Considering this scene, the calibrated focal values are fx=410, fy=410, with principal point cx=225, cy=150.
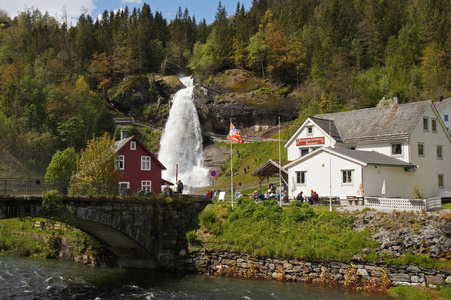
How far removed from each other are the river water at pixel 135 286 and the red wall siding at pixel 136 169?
1683 centimetres

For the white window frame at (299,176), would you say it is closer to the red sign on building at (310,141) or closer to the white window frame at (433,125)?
the red sign on building at (310,141)

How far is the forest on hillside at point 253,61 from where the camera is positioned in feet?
228

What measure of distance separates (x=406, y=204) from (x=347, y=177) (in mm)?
6657

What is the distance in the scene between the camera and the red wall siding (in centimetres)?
4631

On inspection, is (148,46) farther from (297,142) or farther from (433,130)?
(433,130)

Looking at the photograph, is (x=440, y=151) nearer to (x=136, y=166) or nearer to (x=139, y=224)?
(x=139, y=224)

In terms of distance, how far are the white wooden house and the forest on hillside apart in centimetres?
2380

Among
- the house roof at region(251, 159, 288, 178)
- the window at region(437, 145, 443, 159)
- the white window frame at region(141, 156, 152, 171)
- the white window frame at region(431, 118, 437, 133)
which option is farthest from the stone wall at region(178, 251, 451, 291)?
the white window frame at region(431, 118, 437, 133)

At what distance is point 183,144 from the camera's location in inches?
2899

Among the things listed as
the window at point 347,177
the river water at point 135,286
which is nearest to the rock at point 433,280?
the river water at point 135,286

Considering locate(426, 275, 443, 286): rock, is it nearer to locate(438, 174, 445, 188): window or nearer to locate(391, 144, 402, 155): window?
locate(391, 144, 402, 155): window

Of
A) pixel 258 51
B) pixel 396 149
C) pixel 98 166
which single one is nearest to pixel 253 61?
pixel 258 51

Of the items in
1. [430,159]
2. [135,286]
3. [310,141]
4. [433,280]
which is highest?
[310,141]

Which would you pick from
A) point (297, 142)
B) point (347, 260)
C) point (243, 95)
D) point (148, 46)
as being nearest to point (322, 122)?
point (297, 142)
